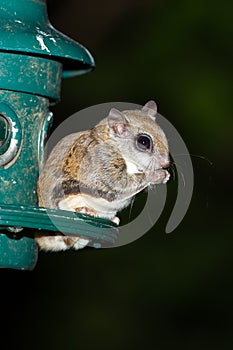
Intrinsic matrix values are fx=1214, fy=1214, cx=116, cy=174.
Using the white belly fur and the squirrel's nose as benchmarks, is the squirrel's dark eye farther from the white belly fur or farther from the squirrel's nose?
the white belly fur

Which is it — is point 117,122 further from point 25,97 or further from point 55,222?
point 55,222

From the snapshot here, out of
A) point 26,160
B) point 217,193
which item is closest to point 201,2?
point 217,193

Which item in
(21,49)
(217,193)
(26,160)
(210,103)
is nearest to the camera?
(21,49)

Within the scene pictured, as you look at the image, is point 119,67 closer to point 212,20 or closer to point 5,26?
point 212,20

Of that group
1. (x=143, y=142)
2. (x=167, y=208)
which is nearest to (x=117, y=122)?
(x=143, y=142)

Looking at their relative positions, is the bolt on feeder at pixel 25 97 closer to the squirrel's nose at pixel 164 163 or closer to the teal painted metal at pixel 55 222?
the teal painted metal at pixel 55 222
